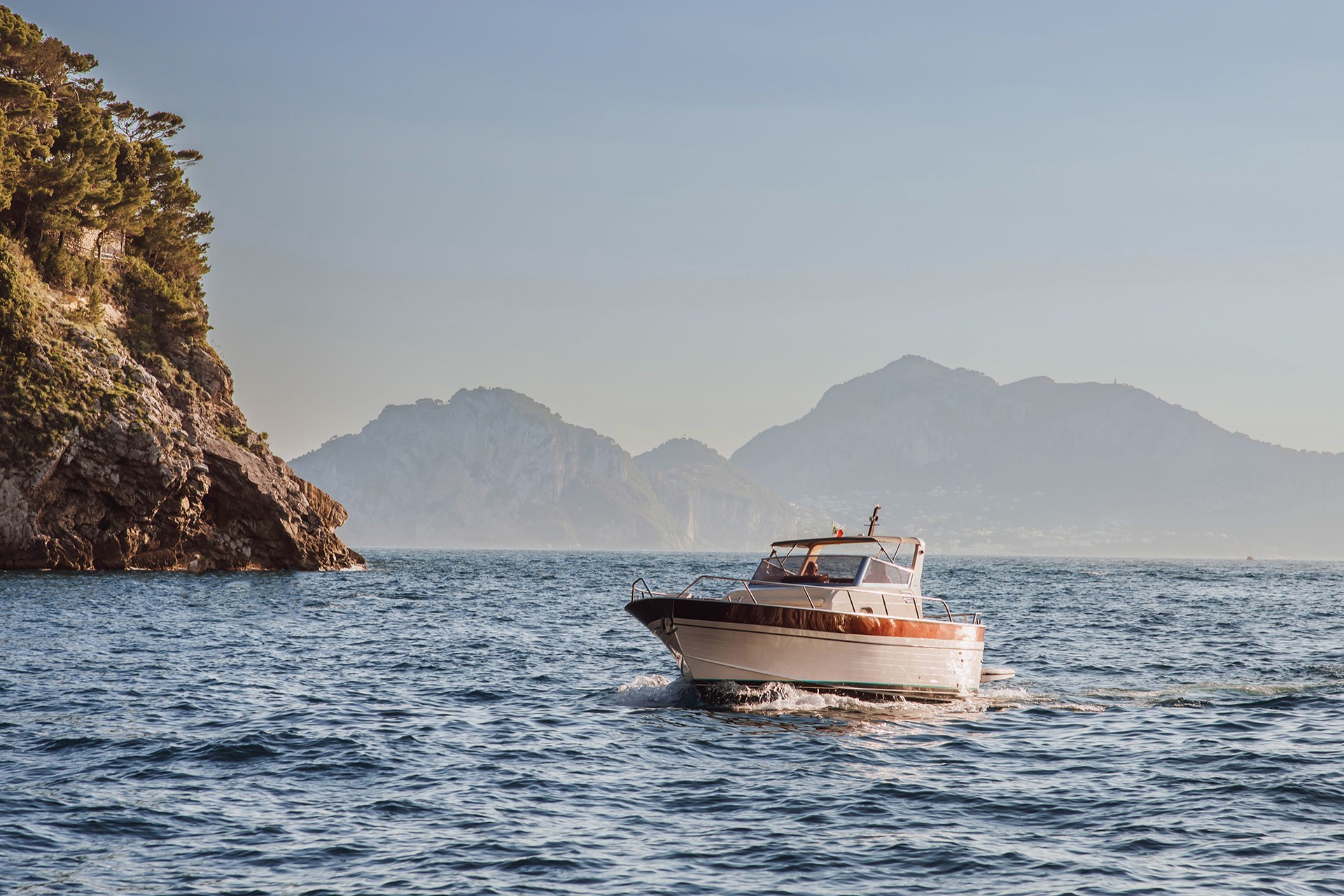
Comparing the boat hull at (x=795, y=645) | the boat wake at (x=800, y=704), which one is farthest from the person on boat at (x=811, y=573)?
the boat wake at (x=800, y=704)

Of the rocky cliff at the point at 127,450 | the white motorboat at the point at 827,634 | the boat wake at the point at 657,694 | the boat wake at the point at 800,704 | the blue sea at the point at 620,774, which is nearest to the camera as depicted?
the blue sea at the point at 620,774

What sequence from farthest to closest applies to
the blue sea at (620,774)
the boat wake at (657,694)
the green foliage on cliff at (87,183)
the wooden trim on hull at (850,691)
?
the green foliage on cliff at (87,183) → the boat wake at (657,694) → the wooden trim on hull at (850,691) → the blue sea at (620,774)

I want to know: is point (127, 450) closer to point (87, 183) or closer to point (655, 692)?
point (87, 183)

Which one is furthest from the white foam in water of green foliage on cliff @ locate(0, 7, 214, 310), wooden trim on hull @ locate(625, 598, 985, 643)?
green foliage on cliff @ locate(0, 7, 214, 310)

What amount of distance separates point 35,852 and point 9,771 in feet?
11.1

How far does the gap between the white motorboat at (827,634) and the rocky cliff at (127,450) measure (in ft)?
125

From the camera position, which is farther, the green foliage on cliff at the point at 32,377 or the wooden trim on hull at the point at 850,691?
the green foliage on cliff at the point at 32,377

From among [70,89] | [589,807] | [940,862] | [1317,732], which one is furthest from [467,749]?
[70,89]

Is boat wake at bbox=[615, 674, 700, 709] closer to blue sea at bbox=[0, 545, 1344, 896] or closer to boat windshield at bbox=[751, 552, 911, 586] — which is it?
blue sea at bbox=[0, 545, 1344, 896]

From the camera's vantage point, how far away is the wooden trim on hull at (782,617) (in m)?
17.0

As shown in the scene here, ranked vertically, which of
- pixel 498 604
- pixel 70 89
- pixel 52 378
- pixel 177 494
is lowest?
pixel 498 604

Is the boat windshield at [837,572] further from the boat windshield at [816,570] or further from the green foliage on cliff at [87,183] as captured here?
the green foliage on cliff at [87,183]

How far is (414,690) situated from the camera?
62.2 ft

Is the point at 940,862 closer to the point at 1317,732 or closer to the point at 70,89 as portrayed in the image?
the point at 1317,732
